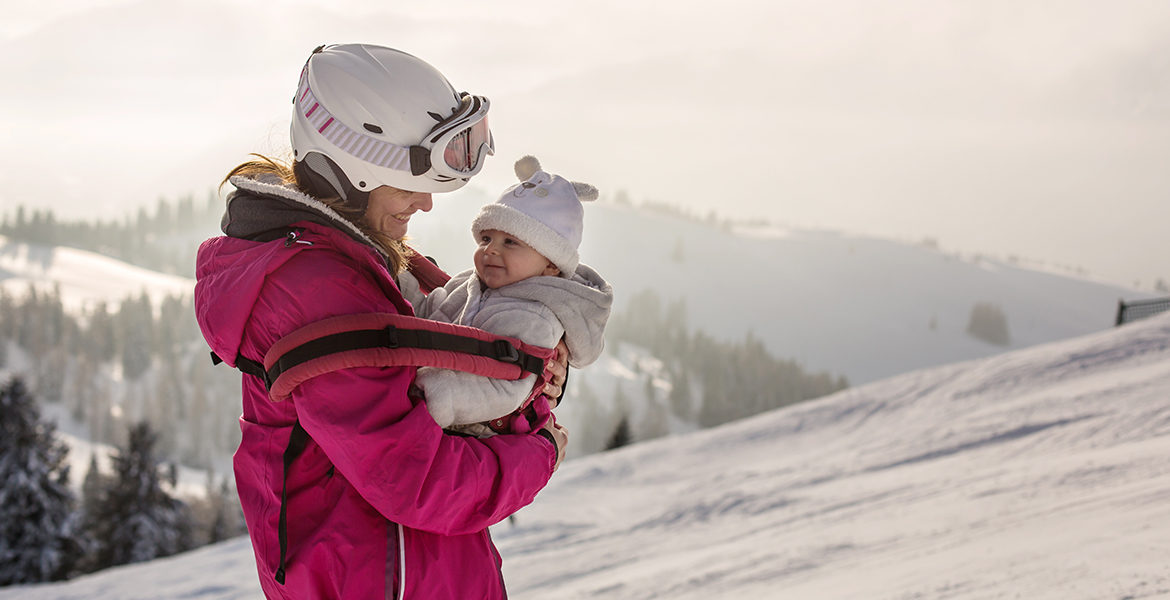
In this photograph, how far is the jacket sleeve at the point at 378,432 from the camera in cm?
198

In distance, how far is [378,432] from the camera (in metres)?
1.96

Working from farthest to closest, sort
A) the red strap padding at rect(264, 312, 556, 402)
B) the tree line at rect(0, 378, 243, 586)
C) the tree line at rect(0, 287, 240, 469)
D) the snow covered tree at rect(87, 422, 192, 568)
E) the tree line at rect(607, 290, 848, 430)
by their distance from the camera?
1. the tree line at rect(607, 290, 848, 430)
2. the tree line at rect(0, 287, 240, 469)
3. the snow covered tree at rect(87, 422, 192, 568)
4. the tree line at rect(0, 378, 243, 586)
5. the red strap padding at rect(264, 312, 556, 402)

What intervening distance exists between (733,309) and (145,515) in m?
168

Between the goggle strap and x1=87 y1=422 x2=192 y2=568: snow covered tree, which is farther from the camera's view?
x1=87 y1=422 x2=192 y2=568: snow covered tree

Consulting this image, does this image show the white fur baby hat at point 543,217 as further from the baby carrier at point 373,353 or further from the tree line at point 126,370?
the tree line at point 126,370

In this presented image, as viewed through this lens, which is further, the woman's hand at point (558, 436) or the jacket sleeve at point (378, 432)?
the woman's hand at point (558, 436)

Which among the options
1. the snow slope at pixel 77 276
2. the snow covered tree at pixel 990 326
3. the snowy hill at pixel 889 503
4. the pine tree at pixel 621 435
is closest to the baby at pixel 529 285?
the snowy hill at pixel 889 503

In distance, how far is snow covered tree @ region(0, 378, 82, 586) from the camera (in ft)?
86.8

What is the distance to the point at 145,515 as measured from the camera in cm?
2934

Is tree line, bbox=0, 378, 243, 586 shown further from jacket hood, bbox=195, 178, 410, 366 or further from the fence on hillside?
jacket hood, bbox=195, 178, 410, 366

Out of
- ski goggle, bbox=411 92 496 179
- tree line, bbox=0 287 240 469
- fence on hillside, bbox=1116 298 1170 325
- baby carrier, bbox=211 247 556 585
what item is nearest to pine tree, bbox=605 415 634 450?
fence on hillside, bbox=1116 298 1170 325

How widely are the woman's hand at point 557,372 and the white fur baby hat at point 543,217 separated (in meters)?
0.31

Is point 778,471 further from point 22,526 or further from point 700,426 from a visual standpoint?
point 700,426

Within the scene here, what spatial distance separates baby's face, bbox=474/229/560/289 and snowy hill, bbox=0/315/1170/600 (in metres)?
3.36
